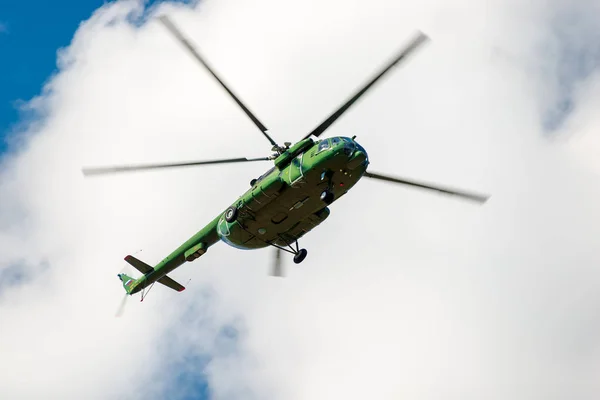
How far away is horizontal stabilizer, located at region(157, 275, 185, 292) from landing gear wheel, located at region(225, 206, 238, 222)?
943cm

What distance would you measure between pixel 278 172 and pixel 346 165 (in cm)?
364

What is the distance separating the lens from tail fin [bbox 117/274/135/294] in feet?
155

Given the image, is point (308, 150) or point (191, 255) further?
point (191, 255)

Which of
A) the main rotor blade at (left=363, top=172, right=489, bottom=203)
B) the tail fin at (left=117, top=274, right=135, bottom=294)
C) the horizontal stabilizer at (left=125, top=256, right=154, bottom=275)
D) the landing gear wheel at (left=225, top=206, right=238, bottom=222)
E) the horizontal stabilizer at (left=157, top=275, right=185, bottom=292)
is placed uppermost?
the tail fin at (left=117, top=274, right=135, bottom=294)

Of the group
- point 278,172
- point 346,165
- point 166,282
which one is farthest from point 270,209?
point 166,282

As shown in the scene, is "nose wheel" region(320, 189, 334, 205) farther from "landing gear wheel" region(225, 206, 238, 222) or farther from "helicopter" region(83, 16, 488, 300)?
"landing gear wheel" region(225, 206, 238, 222)

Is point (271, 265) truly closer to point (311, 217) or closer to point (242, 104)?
point (311, 217)

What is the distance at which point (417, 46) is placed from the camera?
107ft

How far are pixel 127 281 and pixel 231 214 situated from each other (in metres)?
13.0

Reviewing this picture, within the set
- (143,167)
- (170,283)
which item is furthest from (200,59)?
(170,283)

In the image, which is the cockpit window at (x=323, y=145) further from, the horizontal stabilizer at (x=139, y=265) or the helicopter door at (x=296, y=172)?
the horizontal stabilizer at (x=139, y=265)

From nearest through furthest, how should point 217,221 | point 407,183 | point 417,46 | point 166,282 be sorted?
1. point 417,46
2. point 407,183
3. point 217,221
4. point 166,282

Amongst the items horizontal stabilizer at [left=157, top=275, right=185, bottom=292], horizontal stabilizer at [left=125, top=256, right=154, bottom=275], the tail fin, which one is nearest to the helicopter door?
horizontal stabilizer at [left=125, top=256, right=154, bottom=275]

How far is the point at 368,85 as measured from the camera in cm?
3381
